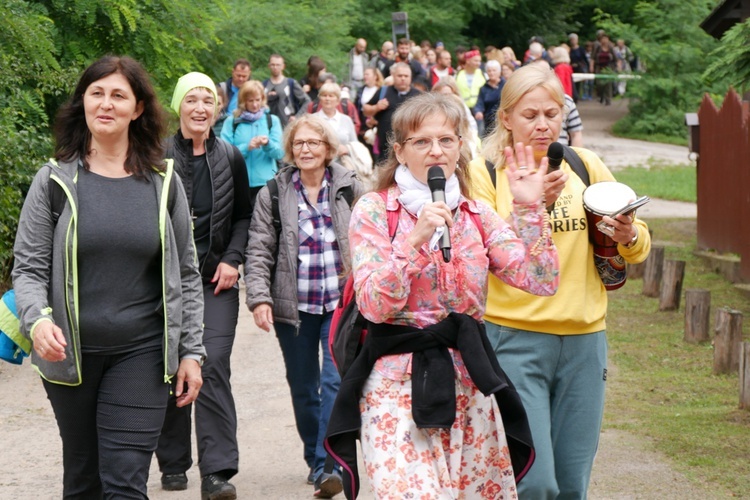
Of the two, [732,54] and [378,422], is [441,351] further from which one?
[732,54]

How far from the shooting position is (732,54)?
10.1 metres

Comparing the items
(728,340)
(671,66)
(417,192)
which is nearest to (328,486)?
(417,192)

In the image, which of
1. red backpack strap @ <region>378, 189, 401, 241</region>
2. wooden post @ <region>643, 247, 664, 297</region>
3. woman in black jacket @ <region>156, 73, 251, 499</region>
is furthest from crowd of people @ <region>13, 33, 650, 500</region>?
wooden post @ <region>643, 247, 664, 297</region>

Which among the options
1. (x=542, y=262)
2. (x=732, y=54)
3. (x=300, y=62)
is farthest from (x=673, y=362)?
(x=300, y=62)

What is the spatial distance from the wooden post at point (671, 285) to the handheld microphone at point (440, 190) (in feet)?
27.5

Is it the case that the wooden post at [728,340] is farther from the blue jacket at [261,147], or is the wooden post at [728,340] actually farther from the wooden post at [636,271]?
the wooden post at [636,271]

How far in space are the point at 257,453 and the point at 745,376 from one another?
10.8ft

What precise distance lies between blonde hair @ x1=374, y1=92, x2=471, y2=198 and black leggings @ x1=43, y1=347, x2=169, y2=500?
1.08 metres

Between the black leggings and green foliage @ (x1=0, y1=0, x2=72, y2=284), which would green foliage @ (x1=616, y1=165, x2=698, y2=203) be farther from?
the black leggings

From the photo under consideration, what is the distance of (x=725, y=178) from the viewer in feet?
46.1

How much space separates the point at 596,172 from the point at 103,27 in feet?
25.9

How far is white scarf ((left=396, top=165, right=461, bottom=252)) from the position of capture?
3896 millimetres

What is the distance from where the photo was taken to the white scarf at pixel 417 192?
12.8 ft

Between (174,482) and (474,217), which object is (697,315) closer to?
(174,482)
